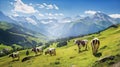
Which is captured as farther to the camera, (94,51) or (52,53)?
(52,53)

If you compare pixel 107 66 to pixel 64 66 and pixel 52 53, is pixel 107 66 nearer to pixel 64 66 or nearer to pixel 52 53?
pixel 64 66

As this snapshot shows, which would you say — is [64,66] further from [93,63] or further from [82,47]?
[82,47]

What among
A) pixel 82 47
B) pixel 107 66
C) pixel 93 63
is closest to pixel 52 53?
pixel 82 47

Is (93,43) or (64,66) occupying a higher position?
(93,43)

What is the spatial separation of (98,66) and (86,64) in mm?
4360

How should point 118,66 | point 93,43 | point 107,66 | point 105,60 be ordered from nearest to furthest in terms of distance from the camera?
point 118,66 < point 107,66 < point 105,60 < point 93,43

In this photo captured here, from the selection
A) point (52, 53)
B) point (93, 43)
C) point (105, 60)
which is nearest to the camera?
point (105, 60)

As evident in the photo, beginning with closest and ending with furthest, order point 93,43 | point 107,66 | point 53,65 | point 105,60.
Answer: point 107,66
point 105,60
point 53,65
point 93,43

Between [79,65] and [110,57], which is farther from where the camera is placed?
[79,65]

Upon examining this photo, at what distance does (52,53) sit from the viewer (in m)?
78.7

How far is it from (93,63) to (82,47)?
3567cm

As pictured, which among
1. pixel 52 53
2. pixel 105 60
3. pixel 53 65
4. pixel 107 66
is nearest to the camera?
pixel 107 66

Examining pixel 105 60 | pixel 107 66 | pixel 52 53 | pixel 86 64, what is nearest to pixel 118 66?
pixel 107 66

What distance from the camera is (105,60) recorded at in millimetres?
44312
